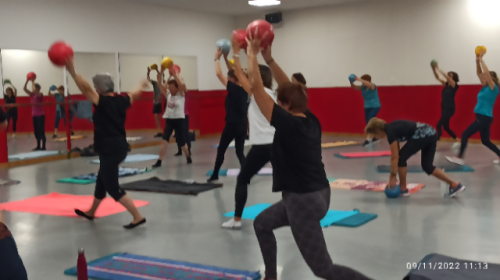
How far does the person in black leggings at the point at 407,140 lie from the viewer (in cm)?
532

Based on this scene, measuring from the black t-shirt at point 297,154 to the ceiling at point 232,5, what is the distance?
946 cm

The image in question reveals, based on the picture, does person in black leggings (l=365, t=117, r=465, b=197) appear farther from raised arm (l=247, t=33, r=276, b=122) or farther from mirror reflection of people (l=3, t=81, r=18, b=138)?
mirror reflection of people (l=3, t=81, r=18, b=138)

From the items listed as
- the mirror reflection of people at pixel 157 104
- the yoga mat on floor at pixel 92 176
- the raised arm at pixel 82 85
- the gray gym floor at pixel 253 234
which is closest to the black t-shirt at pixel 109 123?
the raised arm at pixel 82 85

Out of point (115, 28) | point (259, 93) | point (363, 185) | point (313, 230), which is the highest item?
point (115, 28)

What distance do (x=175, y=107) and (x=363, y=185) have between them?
3335mm

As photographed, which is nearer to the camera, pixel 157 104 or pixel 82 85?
pixel 82 85

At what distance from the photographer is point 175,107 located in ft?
26.8

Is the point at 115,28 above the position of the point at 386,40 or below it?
above

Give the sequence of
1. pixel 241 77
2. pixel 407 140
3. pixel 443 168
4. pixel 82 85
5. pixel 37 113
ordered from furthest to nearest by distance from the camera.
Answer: pixel 37 113 < pixel 443 168 < pixel 407 140 < pixel 82 85 < pixel 241 77

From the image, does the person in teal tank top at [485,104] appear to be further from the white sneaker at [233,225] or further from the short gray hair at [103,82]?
the short gray hair at [103,82]

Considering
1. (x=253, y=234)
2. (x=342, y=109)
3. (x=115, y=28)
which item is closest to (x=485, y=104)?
(x=253, y=234)

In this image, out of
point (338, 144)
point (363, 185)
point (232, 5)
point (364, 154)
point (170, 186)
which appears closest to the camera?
point (363, 185)

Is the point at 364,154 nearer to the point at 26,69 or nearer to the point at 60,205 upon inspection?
the point at 60,205

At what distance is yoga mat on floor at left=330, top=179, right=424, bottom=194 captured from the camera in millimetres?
6062
